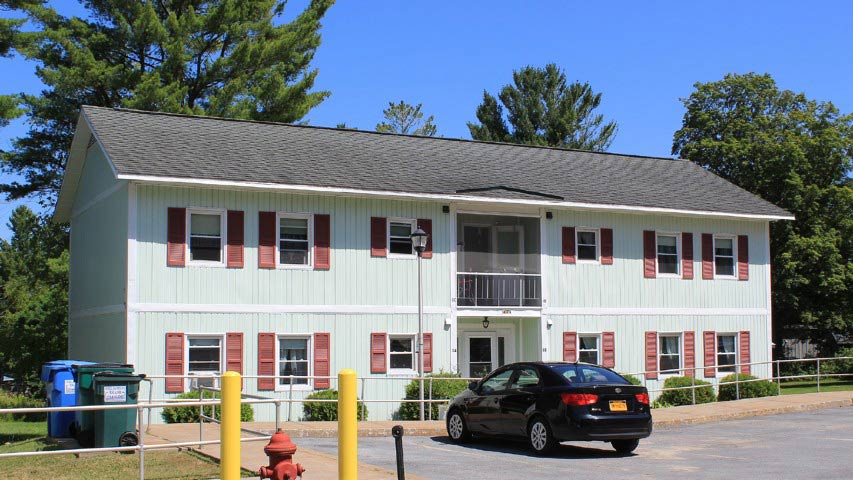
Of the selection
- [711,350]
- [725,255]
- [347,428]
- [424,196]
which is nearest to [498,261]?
[424,196]

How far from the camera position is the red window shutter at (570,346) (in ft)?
93.0

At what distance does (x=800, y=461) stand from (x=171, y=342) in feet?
45.8

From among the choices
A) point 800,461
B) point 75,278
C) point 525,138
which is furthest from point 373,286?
point 525,138

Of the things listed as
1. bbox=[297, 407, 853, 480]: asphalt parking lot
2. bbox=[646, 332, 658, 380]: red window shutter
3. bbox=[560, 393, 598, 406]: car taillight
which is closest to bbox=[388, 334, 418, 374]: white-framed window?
bbox=[297, 407, 853, 480]: asphalt parking lot

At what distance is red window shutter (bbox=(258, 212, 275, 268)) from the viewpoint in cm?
2444

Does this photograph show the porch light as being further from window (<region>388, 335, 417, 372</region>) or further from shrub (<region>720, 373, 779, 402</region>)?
shrub (<region>720, 373, 779, 402</region>)

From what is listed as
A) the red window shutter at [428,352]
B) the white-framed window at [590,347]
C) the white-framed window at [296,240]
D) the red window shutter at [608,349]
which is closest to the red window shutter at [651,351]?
the red window shutter at [608,349]

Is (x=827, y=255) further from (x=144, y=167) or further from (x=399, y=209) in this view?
(x=144, y=167)

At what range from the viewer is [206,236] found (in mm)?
23891

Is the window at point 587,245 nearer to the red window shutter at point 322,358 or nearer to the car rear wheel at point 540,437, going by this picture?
the red window shutter at point 322,358

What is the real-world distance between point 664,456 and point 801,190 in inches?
1064

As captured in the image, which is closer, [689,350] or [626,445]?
[626,445]

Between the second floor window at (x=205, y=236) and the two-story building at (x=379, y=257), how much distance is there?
0.11 ft

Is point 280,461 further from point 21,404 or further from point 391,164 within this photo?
point 21,404
